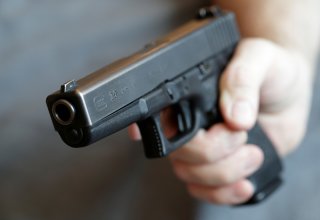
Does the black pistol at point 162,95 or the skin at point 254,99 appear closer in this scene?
the black pistol at point 162,95

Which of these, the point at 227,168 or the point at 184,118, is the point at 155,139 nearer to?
the point at 184,118

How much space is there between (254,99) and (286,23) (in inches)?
13.5

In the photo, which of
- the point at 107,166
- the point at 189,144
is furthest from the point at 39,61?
the point at 189,144

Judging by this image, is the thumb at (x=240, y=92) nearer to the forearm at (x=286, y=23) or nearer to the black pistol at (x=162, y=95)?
the black pistol at (x=162, y=95)

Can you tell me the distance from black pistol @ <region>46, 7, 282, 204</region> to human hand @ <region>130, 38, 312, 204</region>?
0.02 meters

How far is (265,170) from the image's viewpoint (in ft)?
2.99

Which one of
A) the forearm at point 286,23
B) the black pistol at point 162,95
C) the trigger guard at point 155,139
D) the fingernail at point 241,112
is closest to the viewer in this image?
the black pistol at point 162,95

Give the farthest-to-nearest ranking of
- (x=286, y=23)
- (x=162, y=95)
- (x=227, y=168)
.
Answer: (x=286, y=23)
(x=227, y=168)
(x=162, y=95)

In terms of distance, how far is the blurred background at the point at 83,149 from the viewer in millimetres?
904

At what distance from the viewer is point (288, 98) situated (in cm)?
98

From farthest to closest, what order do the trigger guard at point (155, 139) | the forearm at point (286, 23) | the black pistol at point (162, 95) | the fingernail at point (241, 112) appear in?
the forearm at point (286, 23) → the fingernail at point (241, 112) → the trigger guard at point (155, 139) → the black pistol at point (162, 95)

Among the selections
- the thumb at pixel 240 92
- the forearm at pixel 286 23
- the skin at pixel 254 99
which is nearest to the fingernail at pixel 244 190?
the skin at pixel 254 99

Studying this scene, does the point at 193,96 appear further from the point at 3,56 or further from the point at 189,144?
the point at 3,56

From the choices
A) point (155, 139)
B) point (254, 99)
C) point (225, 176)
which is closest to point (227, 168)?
point (225, 176)
